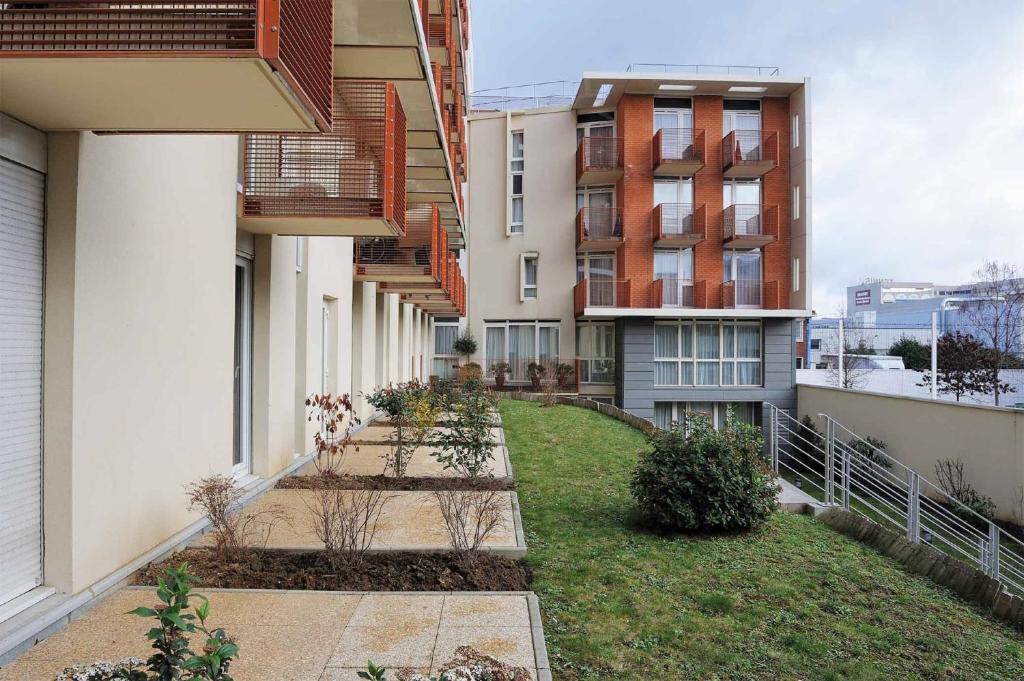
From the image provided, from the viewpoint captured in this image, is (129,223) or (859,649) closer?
(859,649)

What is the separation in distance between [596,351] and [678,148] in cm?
808

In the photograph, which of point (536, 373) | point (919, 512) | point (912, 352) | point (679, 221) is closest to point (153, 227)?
point (919, 512)

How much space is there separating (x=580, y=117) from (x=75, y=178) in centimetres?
2568

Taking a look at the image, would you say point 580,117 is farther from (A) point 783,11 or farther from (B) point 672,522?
(B) point 672,522

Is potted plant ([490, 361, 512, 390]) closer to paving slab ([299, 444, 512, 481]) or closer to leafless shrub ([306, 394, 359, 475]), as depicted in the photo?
leafless shrub ([306, 394, 359, 475])

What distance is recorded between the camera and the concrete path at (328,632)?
3.73 meters

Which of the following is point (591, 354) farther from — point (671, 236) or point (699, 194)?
point (699, 194)

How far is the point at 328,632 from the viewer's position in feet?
13.7

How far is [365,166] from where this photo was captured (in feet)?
25.8

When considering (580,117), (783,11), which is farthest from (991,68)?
(580,117)

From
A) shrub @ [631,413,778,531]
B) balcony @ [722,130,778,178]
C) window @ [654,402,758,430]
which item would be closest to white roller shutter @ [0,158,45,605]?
shrub @ [631,413,778,531]

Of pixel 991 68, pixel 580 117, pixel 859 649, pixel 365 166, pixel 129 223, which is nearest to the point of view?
pixel 859 649

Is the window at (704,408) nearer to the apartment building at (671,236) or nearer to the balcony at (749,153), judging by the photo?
the apartment building at (671,236)

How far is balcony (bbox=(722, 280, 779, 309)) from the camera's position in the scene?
1034 inches
